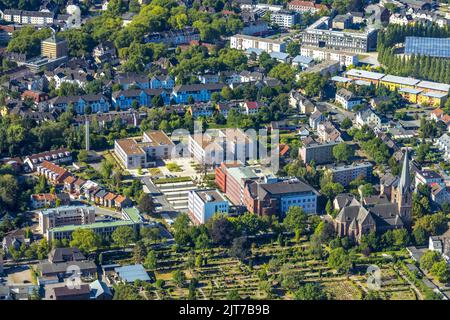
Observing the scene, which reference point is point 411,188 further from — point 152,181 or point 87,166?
point 87,166

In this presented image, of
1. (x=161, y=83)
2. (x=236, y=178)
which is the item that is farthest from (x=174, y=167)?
(x=161, y=83)

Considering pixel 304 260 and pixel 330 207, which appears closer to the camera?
pixel 304 260

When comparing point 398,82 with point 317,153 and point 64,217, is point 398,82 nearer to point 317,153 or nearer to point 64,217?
point 317,153

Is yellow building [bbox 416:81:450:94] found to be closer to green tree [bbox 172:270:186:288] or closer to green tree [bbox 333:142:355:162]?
green tree [bbox 333:142:355:162]

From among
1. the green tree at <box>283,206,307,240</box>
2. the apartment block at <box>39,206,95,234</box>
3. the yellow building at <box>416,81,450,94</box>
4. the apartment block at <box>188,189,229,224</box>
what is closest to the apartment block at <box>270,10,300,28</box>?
the yellow building at <box>416,81,450,94</box>

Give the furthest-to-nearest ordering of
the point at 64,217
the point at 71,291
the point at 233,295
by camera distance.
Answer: the point at 64,217, the point at 233,295, the point at 71,291

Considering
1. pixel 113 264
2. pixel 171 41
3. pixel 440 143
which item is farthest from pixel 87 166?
pixel 171 41

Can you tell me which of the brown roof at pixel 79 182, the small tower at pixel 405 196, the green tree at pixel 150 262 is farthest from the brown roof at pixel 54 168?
the small tower at pixel 405 196

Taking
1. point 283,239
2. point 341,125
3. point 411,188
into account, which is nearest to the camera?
point 283,239

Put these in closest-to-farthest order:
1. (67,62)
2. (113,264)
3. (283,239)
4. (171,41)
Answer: (113,264) → (283,239) → (67,62) → (171,41)

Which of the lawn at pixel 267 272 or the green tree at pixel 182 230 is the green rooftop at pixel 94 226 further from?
the lawn at pixel 267 272
